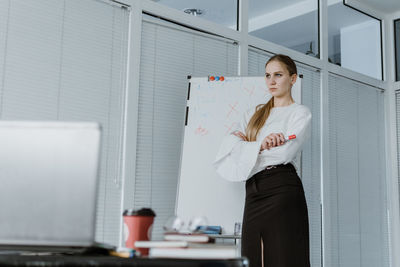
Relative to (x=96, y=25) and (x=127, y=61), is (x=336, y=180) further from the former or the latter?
(x=96, y=25)

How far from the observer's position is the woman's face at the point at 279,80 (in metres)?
2.87

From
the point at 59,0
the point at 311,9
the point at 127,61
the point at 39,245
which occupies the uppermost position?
the point at 311,9

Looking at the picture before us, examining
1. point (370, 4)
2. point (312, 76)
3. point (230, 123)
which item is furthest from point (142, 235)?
point (370, 4)

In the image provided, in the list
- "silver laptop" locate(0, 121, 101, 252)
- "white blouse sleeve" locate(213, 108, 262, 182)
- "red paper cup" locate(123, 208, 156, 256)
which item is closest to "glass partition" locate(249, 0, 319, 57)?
"white blouse sleeve" locate(213, 108, 262, 182)

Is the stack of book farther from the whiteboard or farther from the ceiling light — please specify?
the ceiling light

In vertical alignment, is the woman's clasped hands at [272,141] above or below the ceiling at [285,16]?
below

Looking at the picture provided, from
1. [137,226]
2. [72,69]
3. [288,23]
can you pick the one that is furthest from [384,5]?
[137,226]

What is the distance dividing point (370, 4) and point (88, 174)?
443cm

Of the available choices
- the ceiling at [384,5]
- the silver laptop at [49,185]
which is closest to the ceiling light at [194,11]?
the ceiling at [384,5]

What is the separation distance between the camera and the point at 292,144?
261 centimetres

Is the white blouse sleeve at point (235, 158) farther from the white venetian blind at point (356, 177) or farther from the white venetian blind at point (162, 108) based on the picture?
the white venetian blind at point (356, 177)

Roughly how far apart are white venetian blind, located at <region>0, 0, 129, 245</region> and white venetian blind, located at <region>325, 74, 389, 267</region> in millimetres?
2013

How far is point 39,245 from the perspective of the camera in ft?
2.97

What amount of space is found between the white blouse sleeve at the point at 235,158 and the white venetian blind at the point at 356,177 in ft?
5.43
